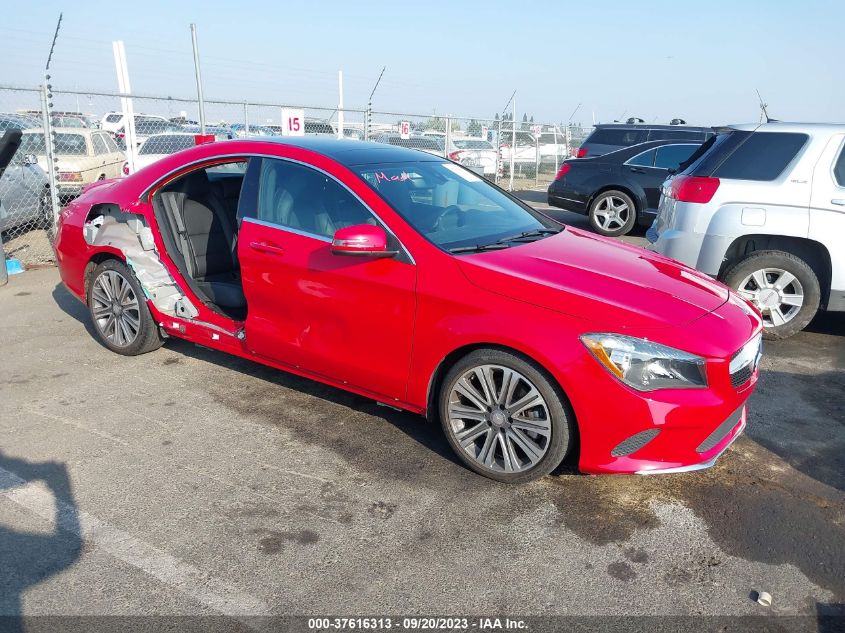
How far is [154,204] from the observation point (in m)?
4.85

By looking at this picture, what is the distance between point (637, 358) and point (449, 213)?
4.85 feet

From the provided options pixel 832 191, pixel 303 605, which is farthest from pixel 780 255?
pixel 303 605

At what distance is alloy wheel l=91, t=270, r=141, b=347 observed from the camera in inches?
198

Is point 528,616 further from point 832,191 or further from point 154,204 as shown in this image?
point 832,191

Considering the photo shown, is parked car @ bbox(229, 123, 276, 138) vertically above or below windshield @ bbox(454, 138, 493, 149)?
above

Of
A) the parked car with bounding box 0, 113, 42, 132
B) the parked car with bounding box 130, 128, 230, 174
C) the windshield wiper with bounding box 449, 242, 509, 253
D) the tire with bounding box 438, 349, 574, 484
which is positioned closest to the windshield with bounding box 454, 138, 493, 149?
the parked car with bounding box 130, 128, 230, 174

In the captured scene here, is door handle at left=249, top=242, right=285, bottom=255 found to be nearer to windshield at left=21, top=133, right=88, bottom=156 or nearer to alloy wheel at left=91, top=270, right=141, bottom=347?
alloy wheel at left=91, top=270, right=141, bottom=347

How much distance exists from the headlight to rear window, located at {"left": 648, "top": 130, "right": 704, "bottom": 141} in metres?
10.2

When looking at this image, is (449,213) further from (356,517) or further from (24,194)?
(24,194)

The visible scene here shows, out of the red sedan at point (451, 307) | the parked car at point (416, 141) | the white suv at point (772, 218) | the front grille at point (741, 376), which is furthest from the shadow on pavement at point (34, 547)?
the parked car at point (416, 141)

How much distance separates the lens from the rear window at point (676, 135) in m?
12.3

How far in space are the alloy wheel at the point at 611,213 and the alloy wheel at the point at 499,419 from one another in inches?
328

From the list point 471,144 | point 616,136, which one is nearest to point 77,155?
point 616,136

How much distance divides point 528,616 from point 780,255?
4366mm
